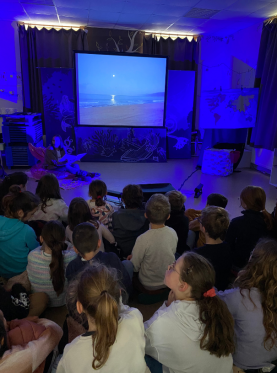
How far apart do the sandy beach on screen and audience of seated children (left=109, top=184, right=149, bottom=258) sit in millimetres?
4394

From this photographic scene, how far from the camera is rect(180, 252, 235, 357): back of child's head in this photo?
959 millimetres

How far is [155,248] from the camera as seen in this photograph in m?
1.80

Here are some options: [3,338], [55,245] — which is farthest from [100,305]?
[55,245]

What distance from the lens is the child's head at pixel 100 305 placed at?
849mm

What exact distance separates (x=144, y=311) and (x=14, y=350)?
98cm

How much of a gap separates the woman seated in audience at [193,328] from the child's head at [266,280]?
205 mm

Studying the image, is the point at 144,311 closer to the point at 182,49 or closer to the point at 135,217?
the point at 135,217

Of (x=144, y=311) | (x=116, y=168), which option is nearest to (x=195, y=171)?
(x=116, y=168)

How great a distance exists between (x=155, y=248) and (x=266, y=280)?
0.75 m

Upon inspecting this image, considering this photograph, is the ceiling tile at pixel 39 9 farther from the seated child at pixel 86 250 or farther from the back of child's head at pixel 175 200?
the seated child at pixel 86 250

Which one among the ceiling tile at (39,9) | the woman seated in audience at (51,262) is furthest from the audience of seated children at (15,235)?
the ceiling tile at (39,9)

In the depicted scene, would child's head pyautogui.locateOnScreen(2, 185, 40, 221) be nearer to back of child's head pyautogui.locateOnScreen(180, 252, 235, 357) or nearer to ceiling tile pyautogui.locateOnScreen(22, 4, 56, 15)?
back of child's head pyautogui.locateOnScreen(180, 252, 235, 357)

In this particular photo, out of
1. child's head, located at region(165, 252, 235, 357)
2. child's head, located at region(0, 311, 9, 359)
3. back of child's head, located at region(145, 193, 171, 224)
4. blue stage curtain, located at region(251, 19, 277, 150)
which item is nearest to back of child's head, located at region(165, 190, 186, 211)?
back of child's head, located at region(145, 193, 171, 224)

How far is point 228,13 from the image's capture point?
16.1ft
